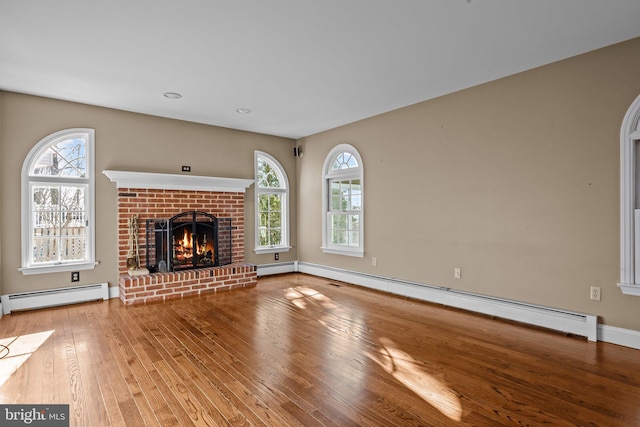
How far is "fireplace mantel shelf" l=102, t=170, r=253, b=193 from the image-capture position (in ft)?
16.0

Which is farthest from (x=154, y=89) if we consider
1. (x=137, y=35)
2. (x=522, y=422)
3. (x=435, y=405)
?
(x=522, y=422)

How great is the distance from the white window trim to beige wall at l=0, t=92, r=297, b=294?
199 inches

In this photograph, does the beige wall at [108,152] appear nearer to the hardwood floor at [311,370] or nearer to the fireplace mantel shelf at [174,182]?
the fireplace mantel shelf at [174,182]

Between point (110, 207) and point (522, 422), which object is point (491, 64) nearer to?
point (522, 422)

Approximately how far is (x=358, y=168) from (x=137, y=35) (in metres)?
3.61

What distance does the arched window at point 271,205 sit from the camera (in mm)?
6449

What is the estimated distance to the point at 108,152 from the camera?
15.9 ft

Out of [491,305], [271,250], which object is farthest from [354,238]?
[491,305]

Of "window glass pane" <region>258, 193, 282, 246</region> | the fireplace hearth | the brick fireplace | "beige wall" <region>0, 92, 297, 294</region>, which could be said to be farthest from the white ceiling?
"window glass pane" <region>258, 193, 282, 246</region>

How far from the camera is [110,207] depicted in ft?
16.0

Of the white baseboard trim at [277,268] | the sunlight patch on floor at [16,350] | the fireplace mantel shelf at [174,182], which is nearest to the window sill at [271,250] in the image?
the white baseboard trim at [277,268]

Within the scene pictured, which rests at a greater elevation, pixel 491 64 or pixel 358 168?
pixel 491 64

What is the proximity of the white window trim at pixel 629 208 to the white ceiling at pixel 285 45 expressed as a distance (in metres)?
0.76

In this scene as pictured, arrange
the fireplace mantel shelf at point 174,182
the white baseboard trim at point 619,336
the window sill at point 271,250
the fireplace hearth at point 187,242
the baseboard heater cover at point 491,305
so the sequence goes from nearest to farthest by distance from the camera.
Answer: the white baseboard trim at point 619,336, the baseboard heater cover at point 491,305, the fireplace mantel shelf at point 174,182, the fireplace hearth at point 187,242, the window sill at point 271,250
